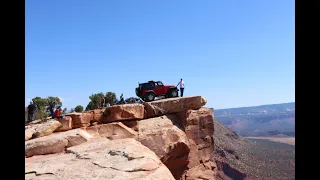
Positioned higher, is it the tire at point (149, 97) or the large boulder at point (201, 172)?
the tire at point (149, 97)

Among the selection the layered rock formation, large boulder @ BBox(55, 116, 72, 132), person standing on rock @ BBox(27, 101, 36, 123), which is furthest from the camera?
person standing on rock @ BBox(27, 101, 36, 123)

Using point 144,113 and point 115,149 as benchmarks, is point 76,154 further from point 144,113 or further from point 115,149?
point 144,113

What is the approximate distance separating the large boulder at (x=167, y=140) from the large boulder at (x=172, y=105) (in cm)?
60

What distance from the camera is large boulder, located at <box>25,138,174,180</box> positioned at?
32.1 feet

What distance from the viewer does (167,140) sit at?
20266mm

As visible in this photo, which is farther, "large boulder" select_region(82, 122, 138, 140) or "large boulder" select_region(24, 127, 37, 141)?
"large boulder" select_region(82, 122, 138, 140)

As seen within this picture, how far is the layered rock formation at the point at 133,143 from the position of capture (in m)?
10.5

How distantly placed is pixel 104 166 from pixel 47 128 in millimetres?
Result: 8986

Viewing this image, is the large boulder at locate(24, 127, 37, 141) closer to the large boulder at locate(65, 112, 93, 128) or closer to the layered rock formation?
the layered rock formation

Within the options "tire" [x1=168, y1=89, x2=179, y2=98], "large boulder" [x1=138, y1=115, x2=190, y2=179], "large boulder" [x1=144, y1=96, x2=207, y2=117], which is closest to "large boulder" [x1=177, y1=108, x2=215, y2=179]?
"large boulder" [x1=144, y1=96, x2=207, y2=117]

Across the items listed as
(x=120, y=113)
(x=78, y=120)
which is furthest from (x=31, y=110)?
(x=120, y=113)

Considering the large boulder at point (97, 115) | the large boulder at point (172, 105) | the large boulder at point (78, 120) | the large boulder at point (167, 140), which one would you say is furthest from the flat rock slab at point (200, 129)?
the large boulder at point (78, 120)

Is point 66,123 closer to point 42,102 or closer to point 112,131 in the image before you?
point 112,131

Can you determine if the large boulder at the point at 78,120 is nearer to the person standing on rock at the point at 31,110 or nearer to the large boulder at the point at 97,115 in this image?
the large boulder at the point at 97,115
